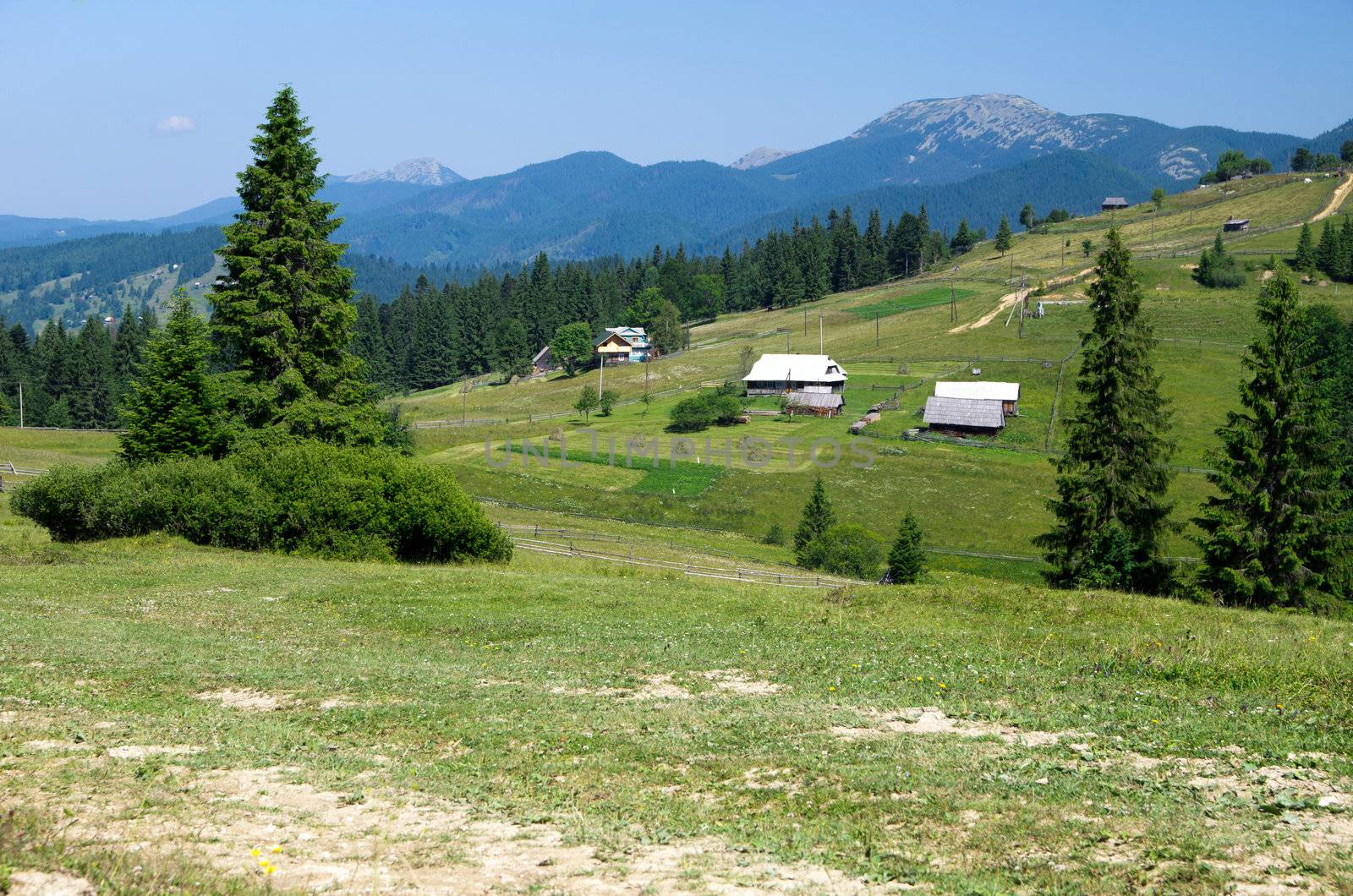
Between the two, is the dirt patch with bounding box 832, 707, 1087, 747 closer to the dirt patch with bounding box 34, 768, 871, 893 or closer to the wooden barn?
the dirt patch with bounding box 34, 768, 871, 893

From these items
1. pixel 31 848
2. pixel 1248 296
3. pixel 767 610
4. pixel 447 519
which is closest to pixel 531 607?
pixel 767 610

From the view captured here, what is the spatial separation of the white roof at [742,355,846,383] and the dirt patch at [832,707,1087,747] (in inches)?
3951

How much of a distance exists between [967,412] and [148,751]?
294 ft

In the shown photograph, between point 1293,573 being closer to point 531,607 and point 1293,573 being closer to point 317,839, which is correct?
point 531,607

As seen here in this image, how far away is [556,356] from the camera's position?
166 metres

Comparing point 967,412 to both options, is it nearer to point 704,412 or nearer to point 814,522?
point 704,412

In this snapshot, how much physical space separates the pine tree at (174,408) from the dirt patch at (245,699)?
29048 millimetres

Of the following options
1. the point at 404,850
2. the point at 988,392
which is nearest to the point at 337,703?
the point at 404,850

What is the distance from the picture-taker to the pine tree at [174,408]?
4366cm

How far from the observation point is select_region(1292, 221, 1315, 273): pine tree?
5453 inches

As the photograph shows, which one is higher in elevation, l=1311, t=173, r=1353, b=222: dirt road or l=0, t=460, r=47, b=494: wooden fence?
l=1311, t=173, r=1353, b=222: dirt road

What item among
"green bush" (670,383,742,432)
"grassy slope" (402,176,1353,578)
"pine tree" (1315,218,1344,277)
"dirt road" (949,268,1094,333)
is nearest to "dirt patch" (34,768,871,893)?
"grassy slope" (402,176,1353,578)

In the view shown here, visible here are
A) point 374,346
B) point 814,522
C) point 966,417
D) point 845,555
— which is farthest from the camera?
point 374,346

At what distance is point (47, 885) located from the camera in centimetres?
868
